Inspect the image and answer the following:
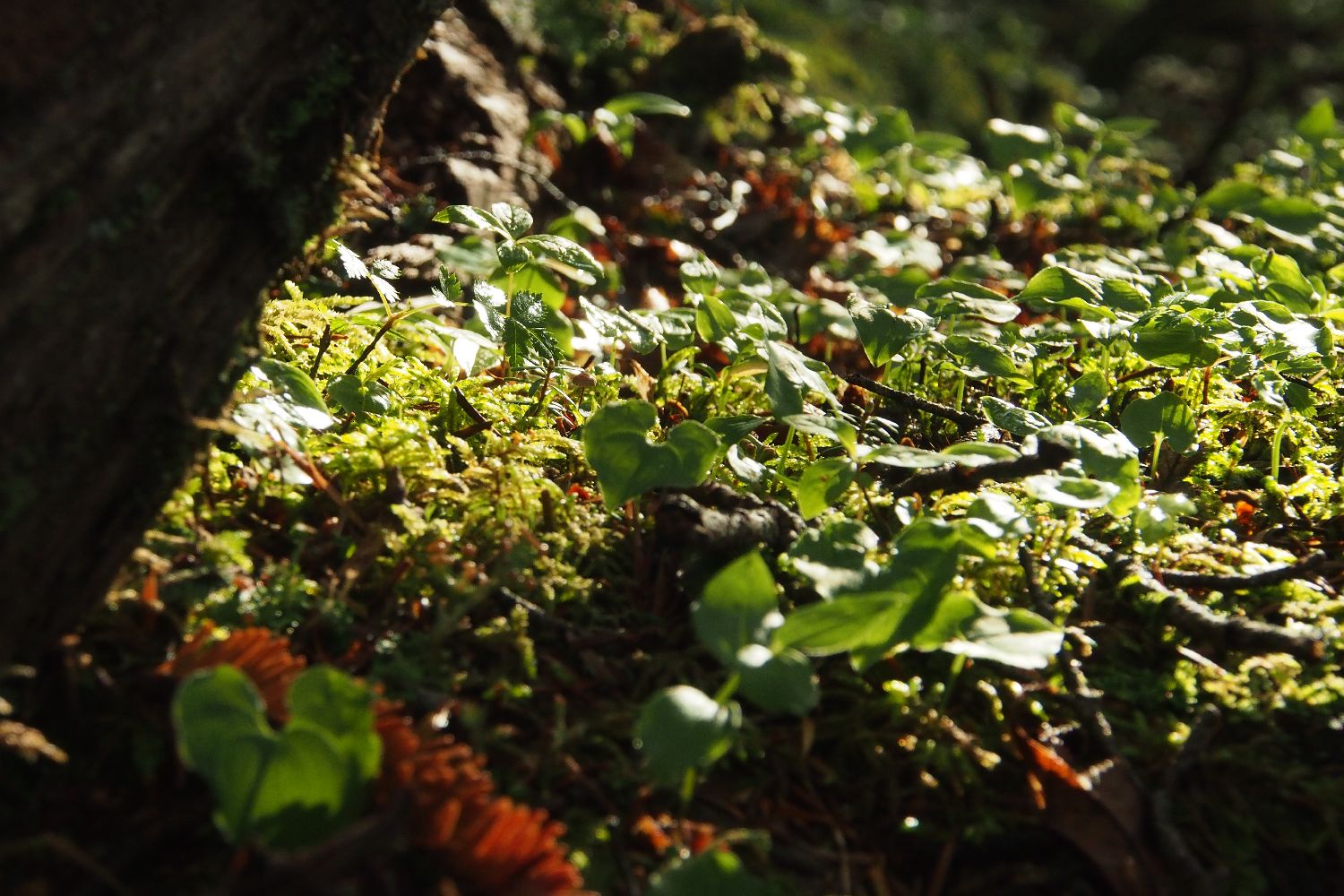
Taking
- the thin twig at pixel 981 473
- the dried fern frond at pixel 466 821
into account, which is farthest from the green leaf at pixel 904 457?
the dried fern frond at pixel 466 821

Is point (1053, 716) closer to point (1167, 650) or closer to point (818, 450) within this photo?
point (1167, 650)

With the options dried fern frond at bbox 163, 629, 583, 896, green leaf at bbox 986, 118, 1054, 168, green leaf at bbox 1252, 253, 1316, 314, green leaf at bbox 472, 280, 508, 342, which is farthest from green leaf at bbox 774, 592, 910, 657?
green leaf at bbox 986, 118, 1054, 168

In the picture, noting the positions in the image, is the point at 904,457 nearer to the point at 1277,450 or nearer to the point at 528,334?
the point at 528,334

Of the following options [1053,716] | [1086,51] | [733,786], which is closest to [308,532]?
[733,786]

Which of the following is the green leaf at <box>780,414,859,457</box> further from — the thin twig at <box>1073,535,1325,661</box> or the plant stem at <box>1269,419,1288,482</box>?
the plant stem at <box>1269,419,1288,482</box>

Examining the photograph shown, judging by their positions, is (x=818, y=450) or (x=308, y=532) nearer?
(x=308, y=532)

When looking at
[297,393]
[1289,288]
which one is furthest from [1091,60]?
[297,393]
